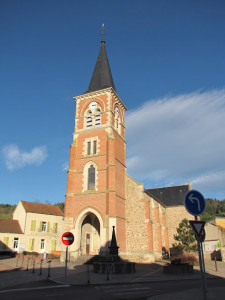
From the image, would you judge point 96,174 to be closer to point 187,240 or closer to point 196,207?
point 187,240

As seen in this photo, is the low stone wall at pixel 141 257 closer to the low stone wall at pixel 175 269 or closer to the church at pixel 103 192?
the church at pixel 103 192

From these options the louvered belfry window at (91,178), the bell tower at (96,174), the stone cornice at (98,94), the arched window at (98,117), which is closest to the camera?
the bell tower at (96,174)

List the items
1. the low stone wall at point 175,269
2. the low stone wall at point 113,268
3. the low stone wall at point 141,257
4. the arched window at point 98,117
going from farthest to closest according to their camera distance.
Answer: the arched window at point 98,117
the low stone wall at point 141,257
the low stone wall at point 175,269
the low stone wall at point 113,268

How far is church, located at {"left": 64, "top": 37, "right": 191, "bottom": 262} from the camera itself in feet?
74.5

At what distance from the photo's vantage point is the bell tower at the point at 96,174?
22489mm

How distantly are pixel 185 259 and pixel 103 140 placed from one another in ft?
45.4

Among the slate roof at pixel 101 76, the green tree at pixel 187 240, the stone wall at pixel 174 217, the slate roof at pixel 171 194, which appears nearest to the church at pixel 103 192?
the slate roof at pixel 101 76

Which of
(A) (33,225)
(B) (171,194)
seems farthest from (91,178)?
(B) (171,194)

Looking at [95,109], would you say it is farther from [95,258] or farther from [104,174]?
[95,258]

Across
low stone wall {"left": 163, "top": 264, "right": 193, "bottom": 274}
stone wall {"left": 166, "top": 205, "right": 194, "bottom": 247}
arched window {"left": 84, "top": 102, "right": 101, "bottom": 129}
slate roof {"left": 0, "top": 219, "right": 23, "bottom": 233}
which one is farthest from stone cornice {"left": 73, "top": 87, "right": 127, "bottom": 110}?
low stone wall {"left": 163, "top": 264, "right": 193, "bottom": 274}

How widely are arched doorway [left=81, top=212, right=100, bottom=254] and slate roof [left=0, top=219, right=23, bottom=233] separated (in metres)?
12.4

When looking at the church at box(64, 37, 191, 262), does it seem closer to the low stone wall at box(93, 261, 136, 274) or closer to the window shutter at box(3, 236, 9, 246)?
the low stone wall at box(93, 261, 136, 274)

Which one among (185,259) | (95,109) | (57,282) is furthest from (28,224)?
(57,282)

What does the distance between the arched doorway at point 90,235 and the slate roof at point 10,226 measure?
40.6 feet
